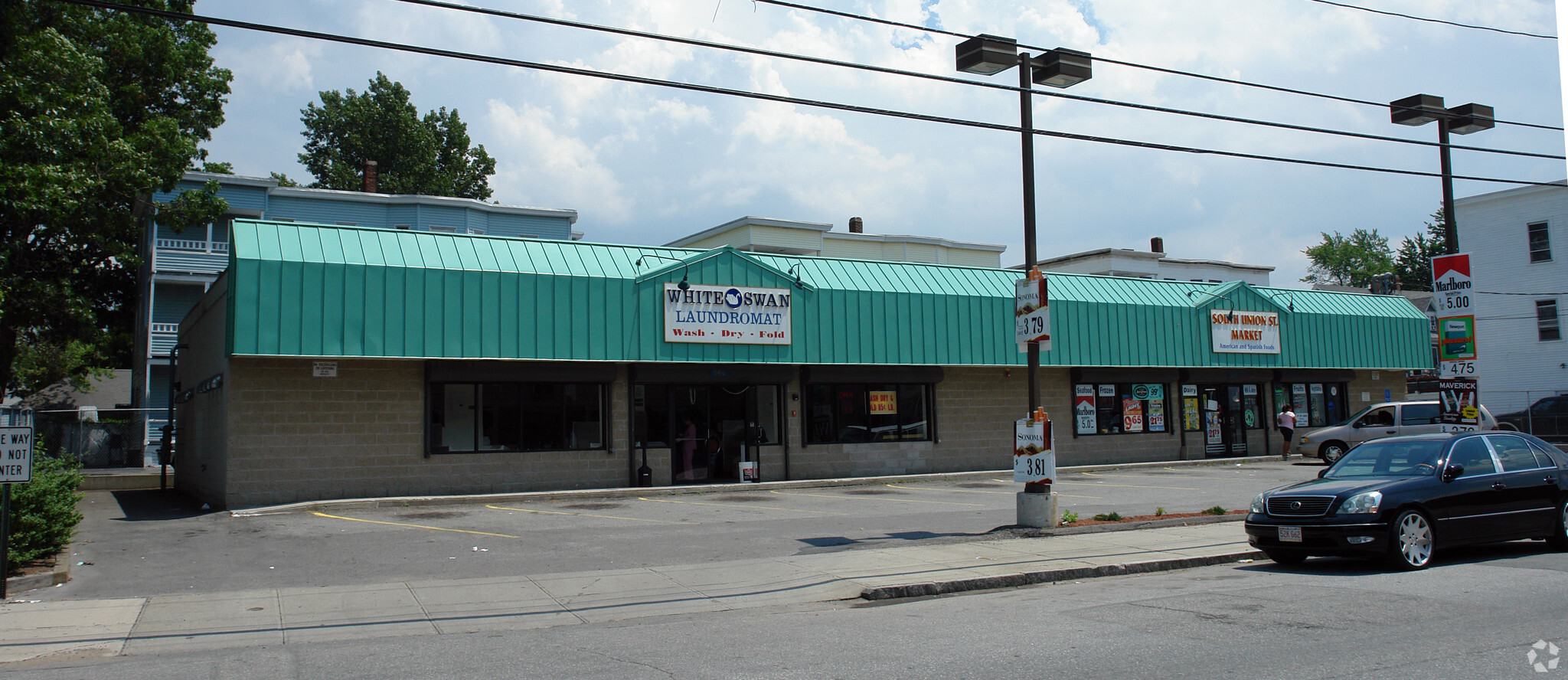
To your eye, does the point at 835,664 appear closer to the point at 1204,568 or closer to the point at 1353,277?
the point at 1204,568

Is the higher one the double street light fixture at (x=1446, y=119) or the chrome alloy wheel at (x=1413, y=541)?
the double street light fixture at (x=1446, y=119)

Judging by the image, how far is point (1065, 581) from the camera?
10703mm

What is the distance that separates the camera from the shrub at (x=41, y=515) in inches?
424

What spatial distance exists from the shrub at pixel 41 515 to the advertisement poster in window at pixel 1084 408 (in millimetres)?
22728

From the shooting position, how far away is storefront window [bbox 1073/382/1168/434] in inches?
1095

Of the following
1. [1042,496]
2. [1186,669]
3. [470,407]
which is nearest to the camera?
[1186,669]

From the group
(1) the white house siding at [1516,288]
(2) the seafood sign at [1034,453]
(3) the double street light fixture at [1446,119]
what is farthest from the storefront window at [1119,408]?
(1) the white house siding at [1516,288]

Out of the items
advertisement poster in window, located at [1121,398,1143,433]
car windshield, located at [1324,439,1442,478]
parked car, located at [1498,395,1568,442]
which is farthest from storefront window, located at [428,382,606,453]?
parked car, located at [1498,395,1568,442]

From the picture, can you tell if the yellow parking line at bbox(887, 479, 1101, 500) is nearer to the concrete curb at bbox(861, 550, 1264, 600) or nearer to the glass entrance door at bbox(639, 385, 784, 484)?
the glass entrance door at bbox(639, 385, 784, 484)

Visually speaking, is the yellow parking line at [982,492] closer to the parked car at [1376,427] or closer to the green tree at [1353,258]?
the parked car at [1376,427]

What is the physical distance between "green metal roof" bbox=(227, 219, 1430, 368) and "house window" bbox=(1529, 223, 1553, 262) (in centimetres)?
1786

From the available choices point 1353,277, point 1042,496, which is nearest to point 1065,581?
point 1042,496

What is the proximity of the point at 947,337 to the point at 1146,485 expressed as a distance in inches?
225

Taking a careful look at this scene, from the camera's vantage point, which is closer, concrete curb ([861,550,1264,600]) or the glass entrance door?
concrete curb ([861,550,1264,600])
